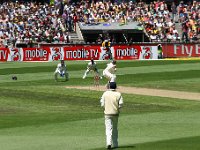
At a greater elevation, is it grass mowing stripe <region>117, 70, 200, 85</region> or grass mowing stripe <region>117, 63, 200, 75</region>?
grass mowing stripe <region>117, 63, 200, 75</region>

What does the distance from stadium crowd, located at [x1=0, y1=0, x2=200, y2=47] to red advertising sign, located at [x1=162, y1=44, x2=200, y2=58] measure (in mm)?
2041

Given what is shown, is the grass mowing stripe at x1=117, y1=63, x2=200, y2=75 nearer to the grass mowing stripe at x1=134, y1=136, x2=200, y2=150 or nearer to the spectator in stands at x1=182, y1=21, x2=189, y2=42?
the spectator in stands at x1=182, y1=21, x2=189, y2=42

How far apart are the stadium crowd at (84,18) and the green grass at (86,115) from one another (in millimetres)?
18146

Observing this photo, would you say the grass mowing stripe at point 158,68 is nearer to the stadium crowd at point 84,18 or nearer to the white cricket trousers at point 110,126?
the stadium crowd at point 84,18

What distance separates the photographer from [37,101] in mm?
34594

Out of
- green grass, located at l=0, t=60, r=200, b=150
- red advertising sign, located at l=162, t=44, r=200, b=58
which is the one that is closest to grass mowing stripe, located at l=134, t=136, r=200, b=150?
green grass, located at l=0, t=60, r=200, b=150

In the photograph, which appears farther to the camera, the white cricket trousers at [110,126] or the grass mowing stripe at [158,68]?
the grass mowing stripe at [158,68]

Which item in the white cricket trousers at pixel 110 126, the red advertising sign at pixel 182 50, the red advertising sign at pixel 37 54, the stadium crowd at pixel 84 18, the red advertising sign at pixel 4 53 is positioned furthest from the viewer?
the red advertising sign at pixel 182 50

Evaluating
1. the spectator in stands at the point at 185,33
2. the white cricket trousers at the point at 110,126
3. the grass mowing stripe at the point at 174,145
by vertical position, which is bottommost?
the grass mowing stripe at the point at 174,145

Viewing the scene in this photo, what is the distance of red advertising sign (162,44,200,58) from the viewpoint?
68.8 meters

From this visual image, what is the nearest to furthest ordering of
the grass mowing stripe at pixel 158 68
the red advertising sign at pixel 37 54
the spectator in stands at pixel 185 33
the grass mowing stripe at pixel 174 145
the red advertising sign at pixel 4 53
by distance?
the grass mowing stripe at pixel 174 145 < the grass mowing stripe at pixel 158 68 < the red advertising sign at pixel 4 53 < the red advertising sign at pixel 37 54 < the spectator in stands at pixel 185 33

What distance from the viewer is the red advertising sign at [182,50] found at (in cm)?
6875

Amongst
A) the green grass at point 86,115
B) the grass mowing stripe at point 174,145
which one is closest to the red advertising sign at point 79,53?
the green grass at point 86,115

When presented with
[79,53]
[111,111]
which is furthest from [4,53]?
[111,111]
